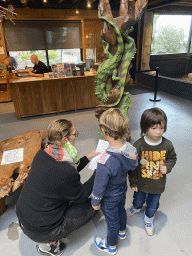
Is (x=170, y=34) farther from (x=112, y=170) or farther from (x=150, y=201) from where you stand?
(x=112, y=170)

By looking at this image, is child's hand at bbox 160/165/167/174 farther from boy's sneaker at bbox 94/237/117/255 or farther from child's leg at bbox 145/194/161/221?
boy's sneaker at bbox 94/237/117/255

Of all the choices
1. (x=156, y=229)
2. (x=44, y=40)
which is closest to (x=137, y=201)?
(x=156, y=229)

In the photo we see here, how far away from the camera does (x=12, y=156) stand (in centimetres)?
190

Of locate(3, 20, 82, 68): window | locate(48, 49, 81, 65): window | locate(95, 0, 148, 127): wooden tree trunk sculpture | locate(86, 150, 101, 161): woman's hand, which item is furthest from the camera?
locate(48, 49, 81, 65): window

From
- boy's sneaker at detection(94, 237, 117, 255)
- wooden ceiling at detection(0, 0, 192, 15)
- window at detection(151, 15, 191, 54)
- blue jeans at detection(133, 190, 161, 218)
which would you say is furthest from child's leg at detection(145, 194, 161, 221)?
window at detection(151, 15, 191, 54)

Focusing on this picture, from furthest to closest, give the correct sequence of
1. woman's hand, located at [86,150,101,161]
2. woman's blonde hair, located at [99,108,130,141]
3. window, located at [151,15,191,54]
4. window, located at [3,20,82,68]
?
window, located at [151,15,191,54] < window, located at [3,20,82,68] < woman's hand, located at [86,150,101,161] < woman's blonde hair, located at [99,108,130,141]

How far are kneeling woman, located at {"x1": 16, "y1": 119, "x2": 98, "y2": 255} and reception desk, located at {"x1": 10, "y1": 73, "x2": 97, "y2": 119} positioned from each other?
3.19m

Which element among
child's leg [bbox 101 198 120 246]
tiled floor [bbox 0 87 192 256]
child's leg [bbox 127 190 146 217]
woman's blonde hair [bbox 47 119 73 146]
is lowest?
tiled floor [bbox 0 87 192 256]

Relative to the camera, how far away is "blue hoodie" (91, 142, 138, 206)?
3.72ft

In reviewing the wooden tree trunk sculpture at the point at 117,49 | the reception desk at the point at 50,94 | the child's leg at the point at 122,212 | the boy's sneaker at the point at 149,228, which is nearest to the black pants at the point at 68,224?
the child's leg at the point at 122,212

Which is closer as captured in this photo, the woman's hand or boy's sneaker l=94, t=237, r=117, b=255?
boy's sneaker l=94, t=237, r=117, b=255

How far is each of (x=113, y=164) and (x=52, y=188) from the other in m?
0.40

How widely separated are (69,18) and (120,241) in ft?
19.7

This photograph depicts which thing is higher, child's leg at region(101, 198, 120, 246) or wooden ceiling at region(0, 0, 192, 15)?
wooden ceiling at region(0, 0, 192, 15)
